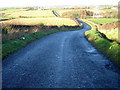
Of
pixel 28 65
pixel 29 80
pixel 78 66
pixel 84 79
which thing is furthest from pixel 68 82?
pixel 28 65

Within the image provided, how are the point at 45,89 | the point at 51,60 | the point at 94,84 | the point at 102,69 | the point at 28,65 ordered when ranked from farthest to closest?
the point at 51,60, the point at 28,65, the point at 102,69, the point at 94,84, the point at 45,89

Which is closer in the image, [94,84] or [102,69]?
[94,84]

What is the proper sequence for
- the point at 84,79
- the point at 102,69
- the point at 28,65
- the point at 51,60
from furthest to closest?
the point at 51,60, the point at 28,65, the point at 102,69, the point at 84,79

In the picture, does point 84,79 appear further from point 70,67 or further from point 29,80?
point 29,80

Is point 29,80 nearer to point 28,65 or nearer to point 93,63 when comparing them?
point 28,65

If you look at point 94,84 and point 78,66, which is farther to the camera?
point 78,66

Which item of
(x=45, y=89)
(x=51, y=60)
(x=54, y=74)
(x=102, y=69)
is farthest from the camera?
(x=51, y=60)

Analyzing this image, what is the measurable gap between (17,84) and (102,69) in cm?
390

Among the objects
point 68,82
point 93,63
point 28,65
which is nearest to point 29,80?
point 68,82

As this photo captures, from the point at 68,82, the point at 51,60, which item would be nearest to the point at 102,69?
the point at 68,82

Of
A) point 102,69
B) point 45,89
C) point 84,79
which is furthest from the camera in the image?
point 102,69

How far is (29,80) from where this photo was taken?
6.17m

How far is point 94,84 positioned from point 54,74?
5.83ft

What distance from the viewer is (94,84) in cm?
582
